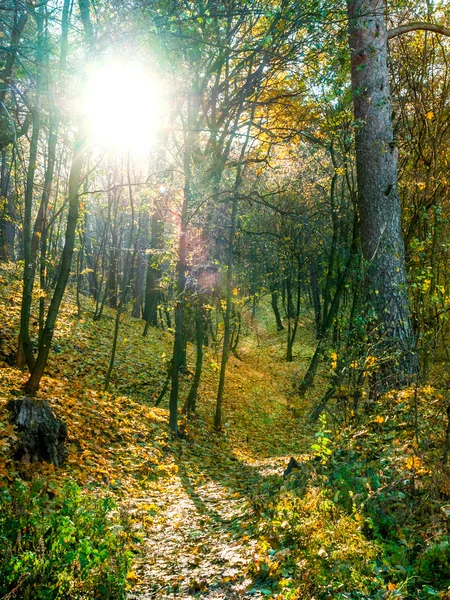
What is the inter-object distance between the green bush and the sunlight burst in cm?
510

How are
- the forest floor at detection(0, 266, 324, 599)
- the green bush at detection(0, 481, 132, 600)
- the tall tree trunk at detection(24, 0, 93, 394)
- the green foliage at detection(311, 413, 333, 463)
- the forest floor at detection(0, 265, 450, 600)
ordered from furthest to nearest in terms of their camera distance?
1. the tall tree trunk at detection(24, 0, 93, 394)
2. the green foliage at detection(311, 413, 333, 463)
3. the forest floor at detection(0, 266, 324, 599)
4. the forest floor at detection(0, 265, 450, 600)
5. the green bush at detection(0, 481, 132, 600)

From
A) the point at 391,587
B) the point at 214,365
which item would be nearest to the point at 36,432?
the point at 391,587

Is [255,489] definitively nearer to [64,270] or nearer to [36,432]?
[36,432]

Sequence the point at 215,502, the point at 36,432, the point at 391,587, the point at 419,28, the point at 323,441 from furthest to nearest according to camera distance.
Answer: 1. the point at 419,28
2. the point at 215,502
3. the point at 36,432
4. the point at 323,441
5. the point at 391,587

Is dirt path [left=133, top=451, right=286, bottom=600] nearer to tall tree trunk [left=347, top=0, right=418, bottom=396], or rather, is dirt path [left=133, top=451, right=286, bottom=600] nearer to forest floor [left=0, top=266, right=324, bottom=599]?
forest floor [left=0, top=266, right=324, bottom=599]

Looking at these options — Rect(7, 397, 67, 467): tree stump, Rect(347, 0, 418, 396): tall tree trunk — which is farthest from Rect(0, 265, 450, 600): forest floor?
Rect(347, 0, 418, 396): tall tree trunk

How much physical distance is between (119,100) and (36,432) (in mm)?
4858

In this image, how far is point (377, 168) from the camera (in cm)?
764

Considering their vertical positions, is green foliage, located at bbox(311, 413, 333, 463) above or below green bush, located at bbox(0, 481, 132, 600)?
above

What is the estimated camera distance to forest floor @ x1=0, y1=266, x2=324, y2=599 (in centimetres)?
395

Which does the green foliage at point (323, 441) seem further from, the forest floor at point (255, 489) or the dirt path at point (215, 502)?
the dirt path at point (215, 502)

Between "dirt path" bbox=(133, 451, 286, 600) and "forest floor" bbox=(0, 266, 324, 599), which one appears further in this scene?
"forest floor" bbox=(0, 266, 324, 599)

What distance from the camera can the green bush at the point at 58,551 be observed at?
295 centimetres

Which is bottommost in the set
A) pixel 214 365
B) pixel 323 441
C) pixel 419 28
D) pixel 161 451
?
pixel 161 451
